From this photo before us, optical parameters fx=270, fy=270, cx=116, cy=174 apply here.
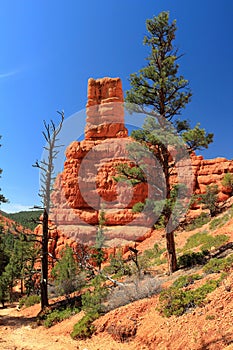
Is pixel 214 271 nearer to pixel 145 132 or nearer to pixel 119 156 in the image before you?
pixel 145 132

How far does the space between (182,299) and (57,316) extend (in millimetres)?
7033

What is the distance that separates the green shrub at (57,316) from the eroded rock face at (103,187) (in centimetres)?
3004

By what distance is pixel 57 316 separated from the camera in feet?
41.5

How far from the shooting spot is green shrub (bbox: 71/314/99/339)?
9320mm

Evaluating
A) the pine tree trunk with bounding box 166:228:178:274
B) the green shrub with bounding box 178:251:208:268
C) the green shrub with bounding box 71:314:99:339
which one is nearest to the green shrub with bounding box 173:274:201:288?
the green shrub with bounding box 178:251:208:268

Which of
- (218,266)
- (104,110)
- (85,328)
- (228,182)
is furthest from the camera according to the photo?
(104,110)

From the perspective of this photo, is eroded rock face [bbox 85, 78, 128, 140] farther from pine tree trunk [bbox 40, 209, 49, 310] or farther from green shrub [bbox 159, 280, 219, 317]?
green shrub [bbox 159, 280, 219, 317]

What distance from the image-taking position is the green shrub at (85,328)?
9320 mm

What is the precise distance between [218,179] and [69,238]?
28796mm

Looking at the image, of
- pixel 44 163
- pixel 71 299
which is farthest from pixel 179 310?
pixel 44 163

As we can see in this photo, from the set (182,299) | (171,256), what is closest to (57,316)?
(171,256)

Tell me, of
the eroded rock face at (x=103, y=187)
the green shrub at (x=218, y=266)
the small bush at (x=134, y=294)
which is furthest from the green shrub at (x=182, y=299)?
the eroded rock face at (x=103, y=187)

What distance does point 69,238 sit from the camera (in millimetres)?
46000

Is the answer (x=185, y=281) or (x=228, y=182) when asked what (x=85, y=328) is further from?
(x=228, y=182)
